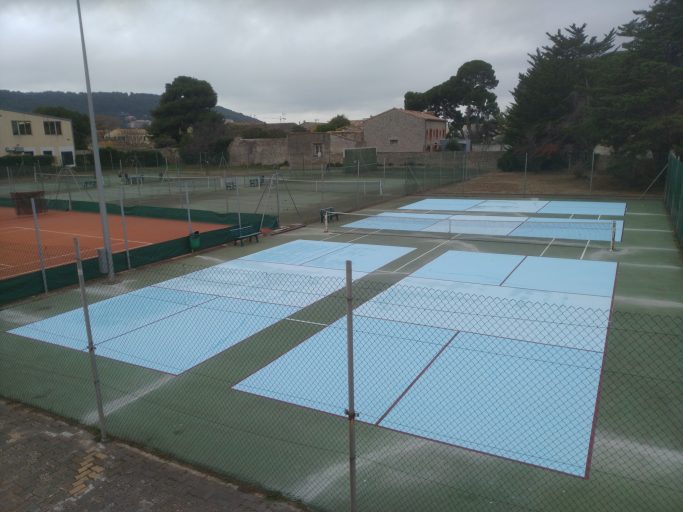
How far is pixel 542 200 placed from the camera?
3369cm

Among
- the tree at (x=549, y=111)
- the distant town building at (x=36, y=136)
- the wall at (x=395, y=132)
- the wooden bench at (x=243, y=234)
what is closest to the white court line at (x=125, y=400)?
the wooden bench at (x=243, y=234)

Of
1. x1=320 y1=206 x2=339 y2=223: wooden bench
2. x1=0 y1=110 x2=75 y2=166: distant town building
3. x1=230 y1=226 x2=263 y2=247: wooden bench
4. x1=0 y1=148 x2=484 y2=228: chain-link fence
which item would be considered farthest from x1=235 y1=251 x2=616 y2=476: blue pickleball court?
x1=0 y1=110 x2=75 y2=166: distant town building

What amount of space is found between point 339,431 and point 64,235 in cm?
2050

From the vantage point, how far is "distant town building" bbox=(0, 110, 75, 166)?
5772 cm

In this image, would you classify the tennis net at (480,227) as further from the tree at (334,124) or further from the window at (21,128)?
the tree at (334,124)

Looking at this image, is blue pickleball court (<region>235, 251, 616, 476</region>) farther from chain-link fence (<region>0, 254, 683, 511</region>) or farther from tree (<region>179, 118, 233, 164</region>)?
tree (<region>179, 118, 233, 164</region>)

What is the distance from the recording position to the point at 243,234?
20.6m

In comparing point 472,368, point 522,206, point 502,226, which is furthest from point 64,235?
point 522,206

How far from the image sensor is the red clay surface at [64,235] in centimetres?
1808

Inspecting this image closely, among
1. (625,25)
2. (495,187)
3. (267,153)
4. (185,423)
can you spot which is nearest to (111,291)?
(185,423)

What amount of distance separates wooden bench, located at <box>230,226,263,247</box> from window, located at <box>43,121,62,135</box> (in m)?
52.6

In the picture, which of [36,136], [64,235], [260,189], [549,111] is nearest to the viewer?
[64,235]

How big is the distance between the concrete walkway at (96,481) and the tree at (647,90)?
33.4 meters

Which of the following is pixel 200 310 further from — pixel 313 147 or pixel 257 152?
pixel 257 152
